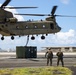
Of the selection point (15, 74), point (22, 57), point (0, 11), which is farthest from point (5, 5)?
point (15, 74)

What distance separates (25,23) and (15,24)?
164cm

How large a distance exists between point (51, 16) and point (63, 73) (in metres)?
34.7

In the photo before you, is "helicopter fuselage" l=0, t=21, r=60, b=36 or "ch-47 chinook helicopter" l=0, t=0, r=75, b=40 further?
"helicopter fuselage" l=0, t=21, r=60, b=36

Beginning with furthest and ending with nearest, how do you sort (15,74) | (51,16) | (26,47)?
(51,16) → (26,47) → (15,74)

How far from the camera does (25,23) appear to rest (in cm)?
5309

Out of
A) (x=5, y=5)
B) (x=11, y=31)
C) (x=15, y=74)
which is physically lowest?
(x=15, y=74)

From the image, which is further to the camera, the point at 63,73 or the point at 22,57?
the point at 22,57

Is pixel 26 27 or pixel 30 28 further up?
pixel 26 27

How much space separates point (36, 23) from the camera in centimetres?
5366

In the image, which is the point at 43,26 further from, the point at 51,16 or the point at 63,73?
the point at 63,73

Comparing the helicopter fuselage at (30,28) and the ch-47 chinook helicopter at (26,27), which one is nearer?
the ch-47 chinook helicopter at (26,27)

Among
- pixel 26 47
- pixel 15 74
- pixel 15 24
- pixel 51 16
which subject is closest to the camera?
pixel 15 74

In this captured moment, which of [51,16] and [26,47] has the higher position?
[51,16]

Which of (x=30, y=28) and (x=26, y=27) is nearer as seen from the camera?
(x=26, y=27)
